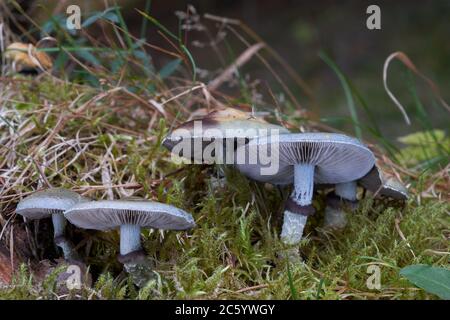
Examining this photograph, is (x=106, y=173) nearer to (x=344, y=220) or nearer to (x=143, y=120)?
(x=143, y=120)

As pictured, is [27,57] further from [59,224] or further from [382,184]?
[382,184]

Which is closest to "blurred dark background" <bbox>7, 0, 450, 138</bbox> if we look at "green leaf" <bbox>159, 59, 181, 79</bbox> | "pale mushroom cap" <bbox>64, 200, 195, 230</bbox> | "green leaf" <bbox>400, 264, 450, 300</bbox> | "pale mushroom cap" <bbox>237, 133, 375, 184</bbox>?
"green leaf" <bbox>159, 59, 181, 79</bbox>

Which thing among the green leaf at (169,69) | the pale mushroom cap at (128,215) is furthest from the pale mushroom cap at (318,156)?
the green leaf at (169,69)

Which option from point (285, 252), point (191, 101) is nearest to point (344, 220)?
point (285, 252)

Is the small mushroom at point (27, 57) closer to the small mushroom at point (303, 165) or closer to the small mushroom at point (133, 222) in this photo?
the small mushroom at point (133, 222)

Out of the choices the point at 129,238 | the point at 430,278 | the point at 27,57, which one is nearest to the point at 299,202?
the point at 430,278

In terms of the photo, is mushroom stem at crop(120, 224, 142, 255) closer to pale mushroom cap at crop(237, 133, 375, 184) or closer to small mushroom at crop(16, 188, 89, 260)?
small mushroom at crop(16, 188, 89, 260)
